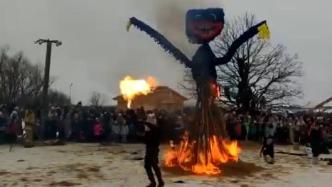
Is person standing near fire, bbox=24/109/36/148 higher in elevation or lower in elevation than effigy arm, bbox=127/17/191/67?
lower

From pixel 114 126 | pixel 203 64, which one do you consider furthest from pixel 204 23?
pixel 114 126

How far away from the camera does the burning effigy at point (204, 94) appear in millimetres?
17953

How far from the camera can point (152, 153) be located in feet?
47.7

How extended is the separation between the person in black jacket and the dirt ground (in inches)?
25.5

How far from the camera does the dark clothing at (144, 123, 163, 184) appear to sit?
1454 centimetres

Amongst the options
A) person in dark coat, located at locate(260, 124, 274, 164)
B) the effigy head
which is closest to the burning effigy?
the effigy head

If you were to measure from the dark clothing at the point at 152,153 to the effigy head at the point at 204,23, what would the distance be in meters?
4.60

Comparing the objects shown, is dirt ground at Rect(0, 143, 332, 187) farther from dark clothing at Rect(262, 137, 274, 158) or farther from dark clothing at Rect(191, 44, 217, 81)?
dark clothing at Rect(191, 44, 217, 81)

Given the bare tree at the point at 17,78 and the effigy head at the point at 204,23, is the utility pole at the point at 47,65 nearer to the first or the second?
the effigy head at the point at 204,23

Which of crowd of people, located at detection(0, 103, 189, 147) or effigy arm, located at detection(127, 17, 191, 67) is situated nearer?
effigy arm, located at detection(127, 17, 191, 67)

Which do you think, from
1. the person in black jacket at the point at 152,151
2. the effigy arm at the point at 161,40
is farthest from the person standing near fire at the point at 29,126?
the person in black jacket at the point at 152,151

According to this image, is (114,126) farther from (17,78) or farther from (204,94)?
(17,78)

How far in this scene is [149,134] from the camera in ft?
48.4

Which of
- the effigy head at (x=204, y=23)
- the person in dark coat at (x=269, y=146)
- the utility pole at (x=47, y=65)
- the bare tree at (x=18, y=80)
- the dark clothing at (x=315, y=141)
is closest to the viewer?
the effigy head at (x=204, y=23)
